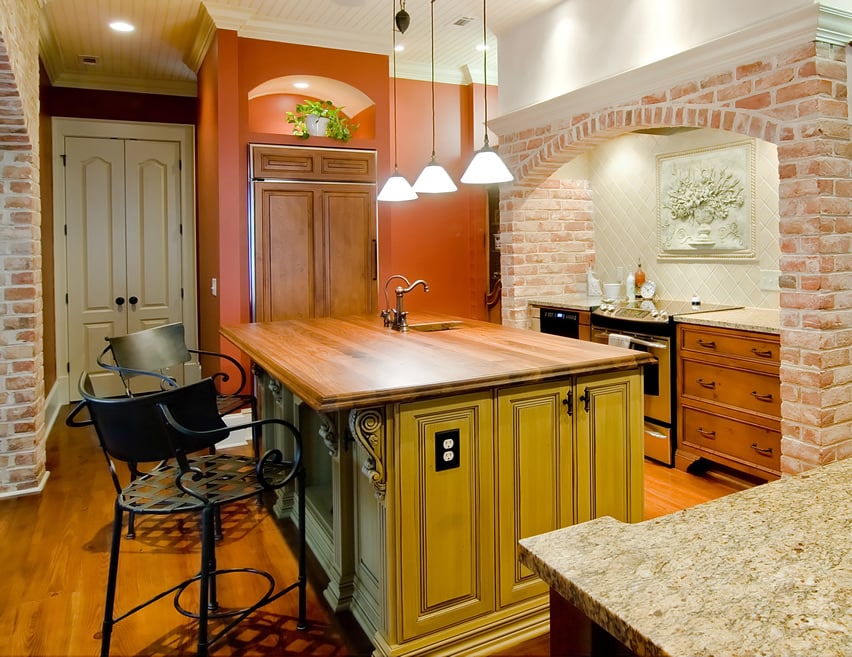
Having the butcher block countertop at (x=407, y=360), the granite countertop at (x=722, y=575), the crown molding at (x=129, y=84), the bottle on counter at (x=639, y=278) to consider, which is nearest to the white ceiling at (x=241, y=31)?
the crown molding at (x=129, y=84)

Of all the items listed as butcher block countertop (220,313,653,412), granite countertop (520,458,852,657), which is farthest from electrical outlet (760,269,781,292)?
granite countertop (520,458,852,657)

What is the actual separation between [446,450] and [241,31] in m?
3.84

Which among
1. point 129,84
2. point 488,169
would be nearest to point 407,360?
point 488,169

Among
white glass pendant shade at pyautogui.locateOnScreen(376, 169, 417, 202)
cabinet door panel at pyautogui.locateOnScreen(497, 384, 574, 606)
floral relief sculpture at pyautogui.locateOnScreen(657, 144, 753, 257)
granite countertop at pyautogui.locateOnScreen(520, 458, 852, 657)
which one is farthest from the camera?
floral relief sculpture at pyautogui.locateOnScreen(657, 144, 753, 257)

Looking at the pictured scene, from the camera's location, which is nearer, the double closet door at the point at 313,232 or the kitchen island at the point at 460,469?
the kitchen island at the point at 460,469

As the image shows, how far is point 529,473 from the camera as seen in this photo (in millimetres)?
2305

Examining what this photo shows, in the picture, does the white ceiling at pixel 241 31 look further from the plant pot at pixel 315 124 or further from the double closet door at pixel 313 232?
the double closet door at pixel 313 232

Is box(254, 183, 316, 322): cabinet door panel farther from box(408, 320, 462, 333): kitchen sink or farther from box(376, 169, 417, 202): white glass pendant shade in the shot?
box(408, 320, 462, 333): kitchen sink

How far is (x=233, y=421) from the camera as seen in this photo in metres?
4.84

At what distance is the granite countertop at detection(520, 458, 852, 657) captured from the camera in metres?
0.71

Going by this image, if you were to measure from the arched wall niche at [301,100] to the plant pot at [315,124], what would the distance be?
0.35 metres

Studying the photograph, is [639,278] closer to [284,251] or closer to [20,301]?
[284,251]

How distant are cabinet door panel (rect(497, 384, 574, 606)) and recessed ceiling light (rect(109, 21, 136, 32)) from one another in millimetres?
4112

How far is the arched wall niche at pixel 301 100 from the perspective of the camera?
521 centimetres
